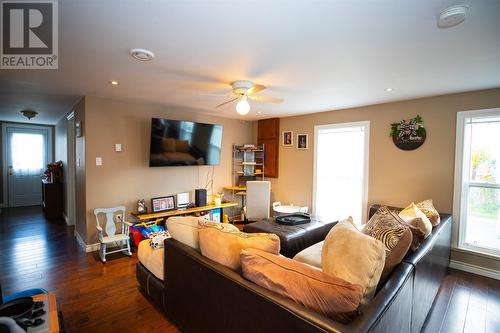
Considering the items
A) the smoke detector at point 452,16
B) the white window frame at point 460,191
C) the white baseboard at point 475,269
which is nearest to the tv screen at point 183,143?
the smoke detector at point 452,16

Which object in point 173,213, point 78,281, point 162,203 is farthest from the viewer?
point 162,203

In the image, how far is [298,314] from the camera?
1014mm

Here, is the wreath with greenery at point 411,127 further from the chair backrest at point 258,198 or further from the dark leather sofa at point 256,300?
the chair backrest at point 258,198

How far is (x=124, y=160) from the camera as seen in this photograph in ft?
12.4

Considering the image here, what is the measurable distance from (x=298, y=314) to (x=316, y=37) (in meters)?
1.69

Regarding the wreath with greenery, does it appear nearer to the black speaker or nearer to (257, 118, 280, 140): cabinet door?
(257, 118, 280, 140): cabinet door

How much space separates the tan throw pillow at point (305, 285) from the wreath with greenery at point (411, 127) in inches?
121

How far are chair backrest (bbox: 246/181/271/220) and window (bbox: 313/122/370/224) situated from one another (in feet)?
3.01

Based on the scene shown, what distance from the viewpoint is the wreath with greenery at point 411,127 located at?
3.30 metres

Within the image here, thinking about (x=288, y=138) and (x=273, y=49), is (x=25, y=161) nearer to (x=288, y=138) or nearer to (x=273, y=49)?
(x=288, y=138)

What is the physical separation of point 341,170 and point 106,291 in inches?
148

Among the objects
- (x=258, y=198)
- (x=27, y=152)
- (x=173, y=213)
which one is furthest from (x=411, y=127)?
(x=27, y=152)

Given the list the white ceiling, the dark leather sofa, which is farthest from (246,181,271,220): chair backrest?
the dark leather sofa

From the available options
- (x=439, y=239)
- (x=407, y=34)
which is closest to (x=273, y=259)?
(x=407, y=34)
